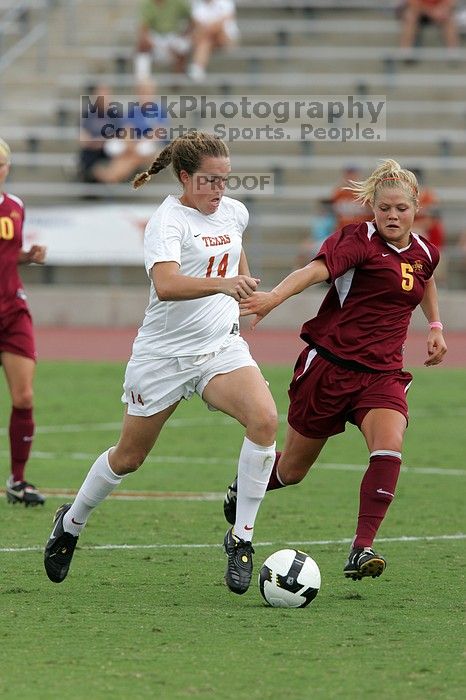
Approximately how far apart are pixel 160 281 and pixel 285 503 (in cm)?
355

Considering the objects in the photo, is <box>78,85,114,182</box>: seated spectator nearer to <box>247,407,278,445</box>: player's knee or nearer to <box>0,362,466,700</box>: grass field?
<box>0,362,466,700</box>: grass field

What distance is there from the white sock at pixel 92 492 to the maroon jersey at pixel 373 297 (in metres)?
1.20

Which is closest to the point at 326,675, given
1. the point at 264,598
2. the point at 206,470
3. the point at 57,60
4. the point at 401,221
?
the point at 264,598

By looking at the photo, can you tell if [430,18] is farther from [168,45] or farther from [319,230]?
[319,230]

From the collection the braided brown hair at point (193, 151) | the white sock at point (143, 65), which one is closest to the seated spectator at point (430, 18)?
the white sock at point (143, 65)

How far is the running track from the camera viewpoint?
18.4 metres

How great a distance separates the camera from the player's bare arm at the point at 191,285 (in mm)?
5926

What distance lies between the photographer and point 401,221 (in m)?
6.64

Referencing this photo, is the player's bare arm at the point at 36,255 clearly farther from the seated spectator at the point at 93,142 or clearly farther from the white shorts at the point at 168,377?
the seated spectator at the point at 93,142

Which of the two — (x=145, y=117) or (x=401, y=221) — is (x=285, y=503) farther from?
(x=145, y=117)

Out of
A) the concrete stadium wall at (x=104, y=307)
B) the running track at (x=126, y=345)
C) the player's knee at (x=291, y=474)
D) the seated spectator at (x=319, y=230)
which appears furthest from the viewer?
the concrete stadium wall at (x=104, y=307)

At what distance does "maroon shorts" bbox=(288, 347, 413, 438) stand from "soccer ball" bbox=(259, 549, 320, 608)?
831 millimetres

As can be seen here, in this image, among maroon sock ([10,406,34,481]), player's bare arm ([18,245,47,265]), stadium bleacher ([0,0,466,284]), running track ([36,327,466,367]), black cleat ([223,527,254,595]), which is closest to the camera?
black cleat ([223,527,254,595])

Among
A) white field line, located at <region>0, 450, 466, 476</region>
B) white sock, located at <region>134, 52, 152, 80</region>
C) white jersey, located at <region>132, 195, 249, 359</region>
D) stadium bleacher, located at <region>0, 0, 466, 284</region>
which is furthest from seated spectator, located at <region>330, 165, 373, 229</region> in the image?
white jersey, located at <region>132, 195, 249, 359</region>
